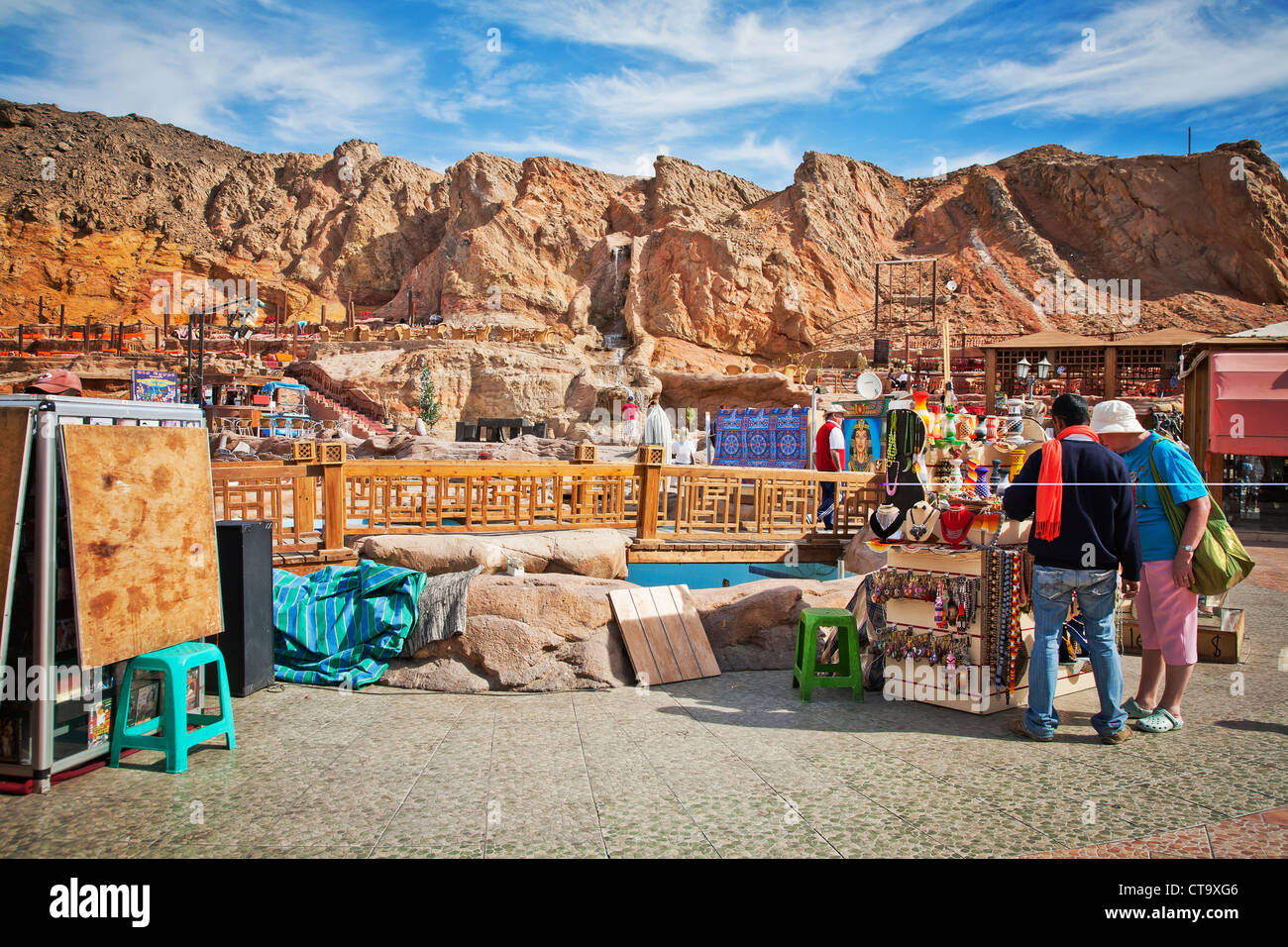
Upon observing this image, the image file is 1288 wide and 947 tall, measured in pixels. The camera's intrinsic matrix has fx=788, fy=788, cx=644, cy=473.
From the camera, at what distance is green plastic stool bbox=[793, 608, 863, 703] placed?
4930 millimetres

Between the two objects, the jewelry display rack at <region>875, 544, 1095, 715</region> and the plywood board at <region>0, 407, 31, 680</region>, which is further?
the jewelry display rack at <region>875, 544, 1095, 715</region>

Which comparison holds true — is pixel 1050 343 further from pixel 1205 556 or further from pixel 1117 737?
pixel 1117 737

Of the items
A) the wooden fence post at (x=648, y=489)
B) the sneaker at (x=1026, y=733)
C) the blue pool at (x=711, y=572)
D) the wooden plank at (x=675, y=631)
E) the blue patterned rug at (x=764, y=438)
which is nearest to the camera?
the sneaker at (x=1026, y=733)

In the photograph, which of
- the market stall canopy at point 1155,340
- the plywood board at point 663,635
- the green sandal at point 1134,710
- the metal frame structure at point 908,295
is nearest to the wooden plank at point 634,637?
the plywood board at point 663,635

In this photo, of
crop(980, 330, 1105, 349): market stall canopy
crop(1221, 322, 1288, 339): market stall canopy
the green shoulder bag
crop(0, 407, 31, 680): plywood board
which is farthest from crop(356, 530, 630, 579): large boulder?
crop(980, 330, 1105, 349): market stall canopy

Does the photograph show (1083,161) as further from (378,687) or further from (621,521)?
(378,687)

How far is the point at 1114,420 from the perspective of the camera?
4438 millimetres

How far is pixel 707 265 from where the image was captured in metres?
47.8

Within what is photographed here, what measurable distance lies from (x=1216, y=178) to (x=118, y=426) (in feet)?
215

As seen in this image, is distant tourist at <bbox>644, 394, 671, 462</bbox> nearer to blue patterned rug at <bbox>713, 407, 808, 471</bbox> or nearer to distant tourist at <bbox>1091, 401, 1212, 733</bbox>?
blue patterned rug at <bbox>713, 407, 808, 471</bbox>

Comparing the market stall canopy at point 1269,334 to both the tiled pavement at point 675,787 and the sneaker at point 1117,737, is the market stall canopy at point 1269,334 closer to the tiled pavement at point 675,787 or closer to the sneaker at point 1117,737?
the tiled pavement at point 675,787

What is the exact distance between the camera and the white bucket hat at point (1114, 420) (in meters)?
4.40

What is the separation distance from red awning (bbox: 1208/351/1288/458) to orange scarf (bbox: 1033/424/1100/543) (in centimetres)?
1288

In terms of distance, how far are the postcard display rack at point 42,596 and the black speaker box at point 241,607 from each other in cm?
116
